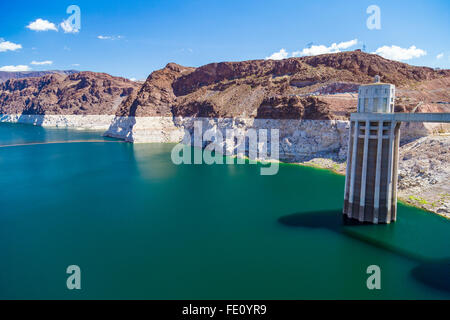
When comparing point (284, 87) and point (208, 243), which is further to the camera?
point (284, 87)

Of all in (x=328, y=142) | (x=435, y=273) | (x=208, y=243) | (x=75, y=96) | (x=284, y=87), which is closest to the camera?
(x=435, y=273)

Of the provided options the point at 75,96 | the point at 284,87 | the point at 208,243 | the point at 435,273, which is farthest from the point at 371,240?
the point at 75,96

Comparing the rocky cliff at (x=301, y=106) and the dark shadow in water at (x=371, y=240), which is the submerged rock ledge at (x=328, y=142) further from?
the dark shadow in water at (x=371, y=240)

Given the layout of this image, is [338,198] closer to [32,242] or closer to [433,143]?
[433,143]

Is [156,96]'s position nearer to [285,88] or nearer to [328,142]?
[285,88]
